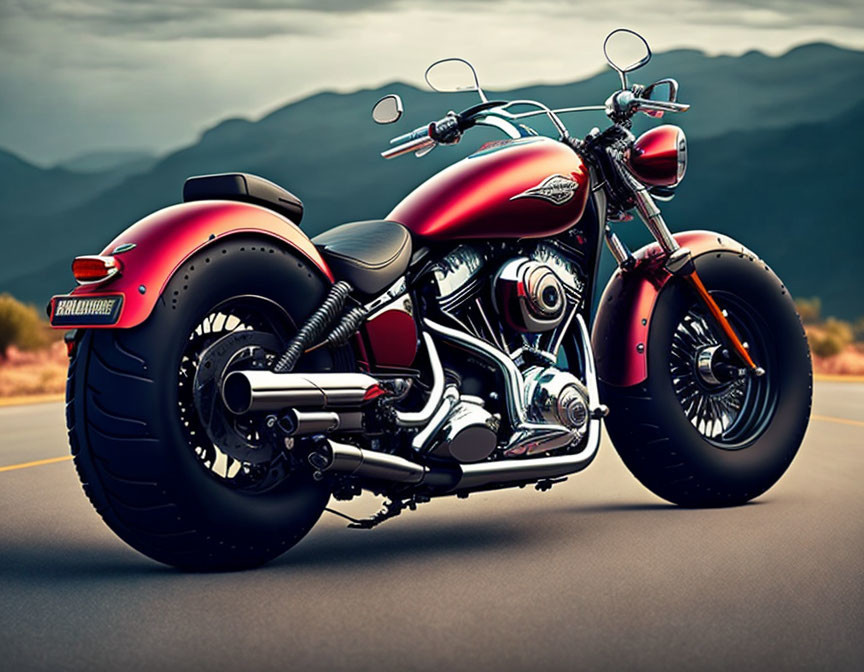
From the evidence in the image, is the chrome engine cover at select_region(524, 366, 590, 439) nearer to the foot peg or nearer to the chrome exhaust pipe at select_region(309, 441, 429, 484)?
the foot peg

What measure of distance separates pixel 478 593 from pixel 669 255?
283 cm

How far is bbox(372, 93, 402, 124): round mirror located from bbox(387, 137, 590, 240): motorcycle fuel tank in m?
0.45

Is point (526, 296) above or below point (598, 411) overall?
above

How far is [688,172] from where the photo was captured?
9981 cm

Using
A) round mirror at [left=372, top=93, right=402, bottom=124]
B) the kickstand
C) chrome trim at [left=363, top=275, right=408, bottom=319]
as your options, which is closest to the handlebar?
round mirror at [left=372, top=93, right=402, bottom=124]

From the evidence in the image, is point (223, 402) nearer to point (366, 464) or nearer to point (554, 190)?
point (366, 464)

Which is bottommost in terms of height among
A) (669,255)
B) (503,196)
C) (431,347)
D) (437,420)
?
(437,420)

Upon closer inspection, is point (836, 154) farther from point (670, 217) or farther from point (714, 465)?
point (714, 465)

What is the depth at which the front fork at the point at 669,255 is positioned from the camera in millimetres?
7219

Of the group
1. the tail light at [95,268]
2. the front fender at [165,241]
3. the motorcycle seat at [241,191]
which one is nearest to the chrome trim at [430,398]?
the front fender at [165,241]

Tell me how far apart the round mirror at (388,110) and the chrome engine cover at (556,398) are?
60.3 inches

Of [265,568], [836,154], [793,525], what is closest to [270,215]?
[265,568]

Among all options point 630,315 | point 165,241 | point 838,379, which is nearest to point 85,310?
point 165,241

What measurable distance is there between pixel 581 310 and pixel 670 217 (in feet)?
287
